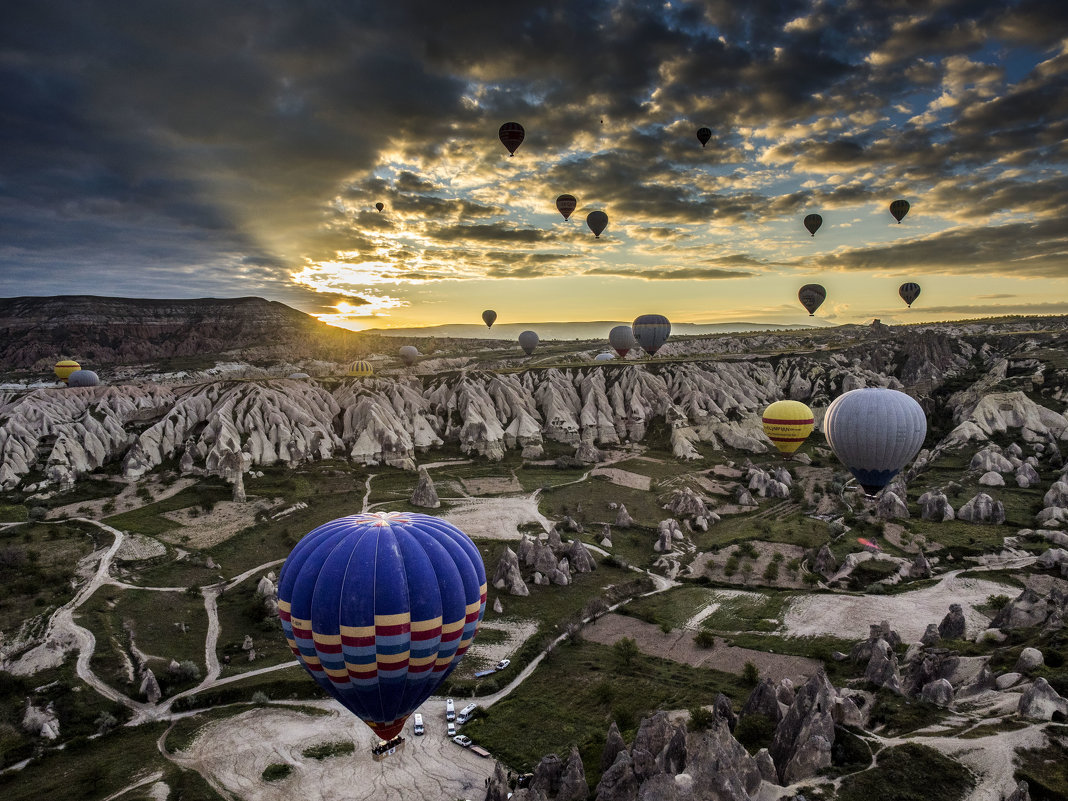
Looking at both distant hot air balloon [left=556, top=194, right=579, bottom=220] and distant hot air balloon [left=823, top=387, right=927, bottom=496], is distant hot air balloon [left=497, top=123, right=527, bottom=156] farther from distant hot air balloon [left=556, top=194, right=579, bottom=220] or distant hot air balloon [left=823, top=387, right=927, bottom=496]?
distant hot air balloon [left=823, top=387, right=927, bottom=496]

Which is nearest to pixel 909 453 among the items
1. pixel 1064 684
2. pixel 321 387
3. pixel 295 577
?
pixel 1064 684

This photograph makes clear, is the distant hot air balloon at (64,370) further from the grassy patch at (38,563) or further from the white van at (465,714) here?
the white van at (465,714)

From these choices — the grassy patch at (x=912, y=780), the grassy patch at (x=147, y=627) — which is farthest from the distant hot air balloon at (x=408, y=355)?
the grassy patch at (x=912, y=780)

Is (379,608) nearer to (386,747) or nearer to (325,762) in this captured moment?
(386,747)

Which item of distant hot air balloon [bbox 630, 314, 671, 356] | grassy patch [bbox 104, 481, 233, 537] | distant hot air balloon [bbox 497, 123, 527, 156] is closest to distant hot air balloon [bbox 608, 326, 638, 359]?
distant hot air balloon [bbox 630, 314, 671, 356]

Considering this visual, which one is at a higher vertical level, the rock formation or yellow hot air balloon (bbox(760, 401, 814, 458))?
yellow hot air balloon (bbox(760, 401, 814, 458))
